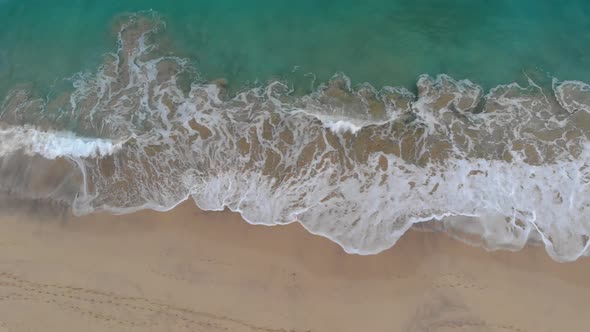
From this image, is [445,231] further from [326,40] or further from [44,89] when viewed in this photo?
[44,89]

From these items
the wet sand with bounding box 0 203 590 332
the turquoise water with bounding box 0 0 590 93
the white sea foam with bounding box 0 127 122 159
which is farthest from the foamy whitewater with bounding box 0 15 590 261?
the turquoise water with bounding box 0 0 590 93

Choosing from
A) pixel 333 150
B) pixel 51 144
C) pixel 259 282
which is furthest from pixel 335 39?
pixel 51 144

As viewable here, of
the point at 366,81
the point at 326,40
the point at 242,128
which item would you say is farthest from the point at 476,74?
the point at 242,128

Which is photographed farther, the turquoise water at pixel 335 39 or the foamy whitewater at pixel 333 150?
the turquoise water at pixel 335 39

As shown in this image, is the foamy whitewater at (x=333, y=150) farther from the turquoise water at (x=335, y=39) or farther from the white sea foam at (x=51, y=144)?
the turquoise water at (x=335, y=39)

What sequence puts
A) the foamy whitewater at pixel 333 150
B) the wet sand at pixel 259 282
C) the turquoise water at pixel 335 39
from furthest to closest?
1. the turquoise water at pixel 335 39
2. the foamy whitewater at pixel 333 150
3. the wet sand at pixel 259 282

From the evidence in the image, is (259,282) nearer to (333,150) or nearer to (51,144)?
(333,150)

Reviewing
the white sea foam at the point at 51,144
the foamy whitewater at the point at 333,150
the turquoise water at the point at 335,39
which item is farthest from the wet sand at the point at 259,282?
the turquoise water at the point at 335,39

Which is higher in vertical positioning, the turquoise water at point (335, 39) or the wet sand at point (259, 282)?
the turquoise water at point (335, 39)
